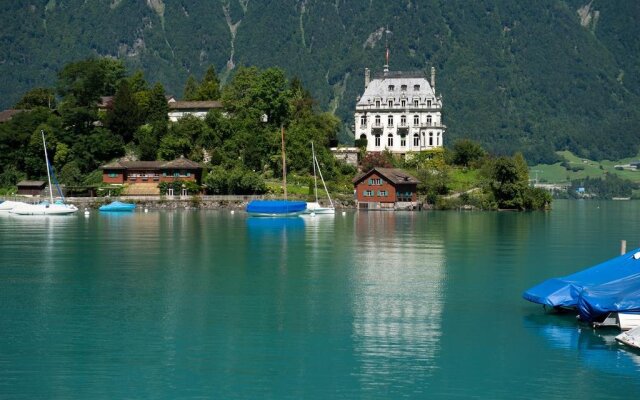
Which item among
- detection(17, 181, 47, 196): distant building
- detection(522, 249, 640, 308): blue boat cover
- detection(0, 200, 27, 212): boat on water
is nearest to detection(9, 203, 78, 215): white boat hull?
detection(0, 200, 27, 212): boat on water

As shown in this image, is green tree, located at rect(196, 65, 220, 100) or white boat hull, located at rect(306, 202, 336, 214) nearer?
white boat hull, located at rect(306, 202, 336, 214)

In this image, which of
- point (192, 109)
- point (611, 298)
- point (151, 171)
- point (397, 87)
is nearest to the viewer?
point (611, 298)

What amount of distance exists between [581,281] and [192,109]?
98573 mm

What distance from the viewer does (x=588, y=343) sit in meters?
32.0

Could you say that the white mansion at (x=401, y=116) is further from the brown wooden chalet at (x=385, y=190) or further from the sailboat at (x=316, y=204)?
the sailboat at (x=316, y=204)

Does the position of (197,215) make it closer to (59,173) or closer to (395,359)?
(59,173)

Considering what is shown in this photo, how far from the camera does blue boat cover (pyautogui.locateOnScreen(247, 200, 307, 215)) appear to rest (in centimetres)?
10119

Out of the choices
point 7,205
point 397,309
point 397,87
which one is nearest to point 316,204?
point 7,205

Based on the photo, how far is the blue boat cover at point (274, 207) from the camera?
332ft

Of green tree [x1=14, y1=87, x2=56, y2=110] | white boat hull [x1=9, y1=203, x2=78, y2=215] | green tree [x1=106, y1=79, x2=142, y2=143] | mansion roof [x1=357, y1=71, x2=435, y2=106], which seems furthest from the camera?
mansion roof [x1=357, y1=71, x2=435, y2=106]

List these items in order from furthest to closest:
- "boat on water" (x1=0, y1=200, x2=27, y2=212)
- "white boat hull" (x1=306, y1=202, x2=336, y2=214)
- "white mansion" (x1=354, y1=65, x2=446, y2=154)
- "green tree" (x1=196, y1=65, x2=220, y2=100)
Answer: "white mansion" (x1=354, y1=65, x2=446, y2=154) → "green tree" (x1=196, y1=65, x2=220, y2=100) → "boat on water" (x1=0, y1=200, x2=27, y2=212) → "white boat hull" (x1=306, y1=202, x2=336, y2=214)

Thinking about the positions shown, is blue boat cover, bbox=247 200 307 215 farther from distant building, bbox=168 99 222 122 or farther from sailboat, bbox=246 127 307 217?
distant building, bbox=168 99 222 122

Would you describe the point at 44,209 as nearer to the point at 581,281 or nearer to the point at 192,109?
the point at 192,109

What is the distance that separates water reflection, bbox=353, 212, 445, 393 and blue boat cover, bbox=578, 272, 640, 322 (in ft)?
16.4
